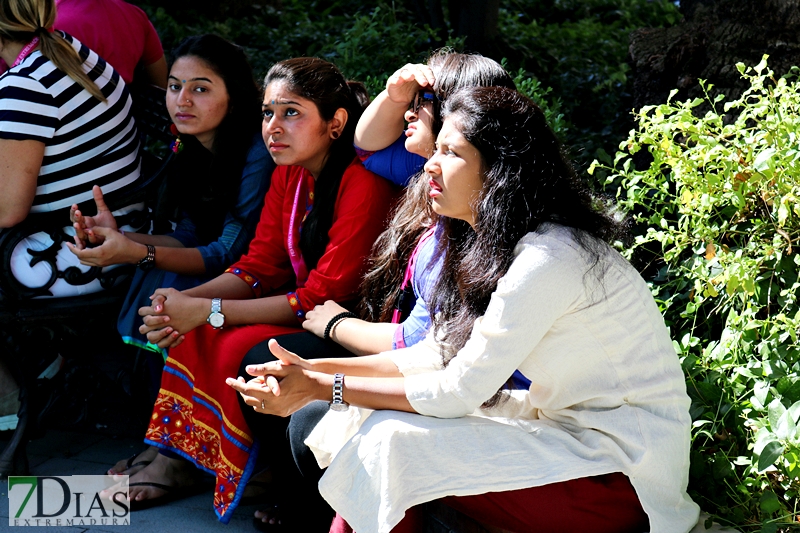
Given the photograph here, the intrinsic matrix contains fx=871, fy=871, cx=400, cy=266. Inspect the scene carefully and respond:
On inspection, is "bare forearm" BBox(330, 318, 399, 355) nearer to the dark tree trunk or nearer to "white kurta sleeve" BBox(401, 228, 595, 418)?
"white kurta sleeve" BBox(401, 228, 595, 418)

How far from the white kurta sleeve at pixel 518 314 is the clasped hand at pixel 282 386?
1.25 feet

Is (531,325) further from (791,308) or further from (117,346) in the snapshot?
(117,346)

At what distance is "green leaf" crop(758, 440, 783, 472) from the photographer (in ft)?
6.91

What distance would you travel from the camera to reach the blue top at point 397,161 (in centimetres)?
292

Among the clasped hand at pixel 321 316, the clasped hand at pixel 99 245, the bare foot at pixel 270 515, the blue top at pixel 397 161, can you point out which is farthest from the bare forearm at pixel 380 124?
the bare foot at pixel 270 515

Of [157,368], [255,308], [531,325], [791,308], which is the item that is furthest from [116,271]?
[791,308]

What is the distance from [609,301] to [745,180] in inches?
32.8

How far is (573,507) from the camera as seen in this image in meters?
2.07

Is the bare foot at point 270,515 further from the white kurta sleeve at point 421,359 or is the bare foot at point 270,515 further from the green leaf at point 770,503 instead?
the green leaf at point 770,503

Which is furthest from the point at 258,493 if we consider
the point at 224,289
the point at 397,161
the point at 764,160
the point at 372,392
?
the point at 764,160

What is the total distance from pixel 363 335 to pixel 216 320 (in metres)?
0.59

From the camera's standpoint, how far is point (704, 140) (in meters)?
2.62

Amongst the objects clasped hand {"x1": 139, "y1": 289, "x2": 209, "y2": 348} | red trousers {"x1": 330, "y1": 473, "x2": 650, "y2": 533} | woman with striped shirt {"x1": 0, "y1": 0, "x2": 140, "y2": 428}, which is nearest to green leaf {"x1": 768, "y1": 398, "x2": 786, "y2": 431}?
red trousers {"x1": 330, "y1": 473, "x2": 650, "y2": 533}

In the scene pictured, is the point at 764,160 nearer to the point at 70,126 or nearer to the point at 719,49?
the point at 719,49
